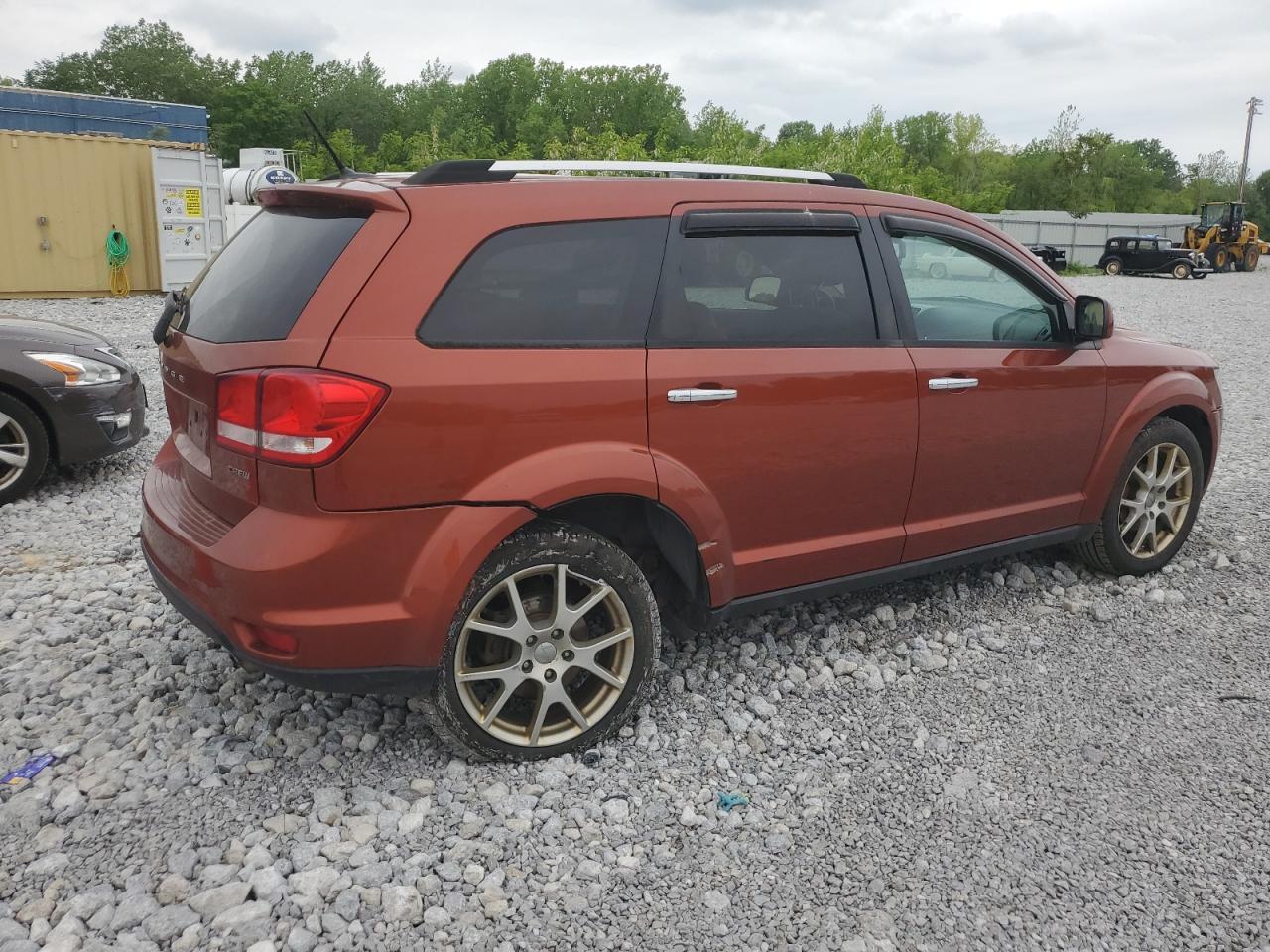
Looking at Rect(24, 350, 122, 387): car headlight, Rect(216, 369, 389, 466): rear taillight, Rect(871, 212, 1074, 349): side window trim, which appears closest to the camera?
Rect(216, 369, 389, 466): rear taillight

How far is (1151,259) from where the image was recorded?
34938 mm

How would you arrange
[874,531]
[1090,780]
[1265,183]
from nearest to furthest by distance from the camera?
1. [1090,780]
2. [874,531]
3. [1265,183]

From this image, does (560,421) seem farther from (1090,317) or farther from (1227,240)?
(1227,240)

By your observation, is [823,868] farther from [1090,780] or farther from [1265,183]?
[1265,183]

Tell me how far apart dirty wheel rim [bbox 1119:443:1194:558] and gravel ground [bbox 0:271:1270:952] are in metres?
0.39

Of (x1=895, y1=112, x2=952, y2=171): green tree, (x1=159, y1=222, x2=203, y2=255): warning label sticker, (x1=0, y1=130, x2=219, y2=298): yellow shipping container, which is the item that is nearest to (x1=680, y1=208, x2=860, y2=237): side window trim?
(x1=0, y1=130, x2=219, y2=298): yellow shipping container

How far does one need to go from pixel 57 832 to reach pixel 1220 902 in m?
3.12

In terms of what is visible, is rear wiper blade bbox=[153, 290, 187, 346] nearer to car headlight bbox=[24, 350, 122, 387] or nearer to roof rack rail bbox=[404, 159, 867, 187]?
roof rack rail bbox=[404, 159, 867, 187]

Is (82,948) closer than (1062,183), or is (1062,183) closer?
(82,948)

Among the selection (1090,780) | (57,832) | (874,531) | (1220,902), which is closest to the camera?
(1220,902)

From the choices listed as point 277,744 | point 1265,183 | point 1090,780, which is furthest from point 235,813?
point 1265,183

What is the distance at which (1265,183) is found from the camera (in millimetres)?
79562

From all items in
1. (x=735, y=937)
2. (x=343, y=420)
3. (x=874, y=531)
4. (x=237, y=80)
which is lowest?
(x=735, y=937)

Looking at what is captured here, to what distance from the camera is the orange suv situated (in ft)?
9.02
